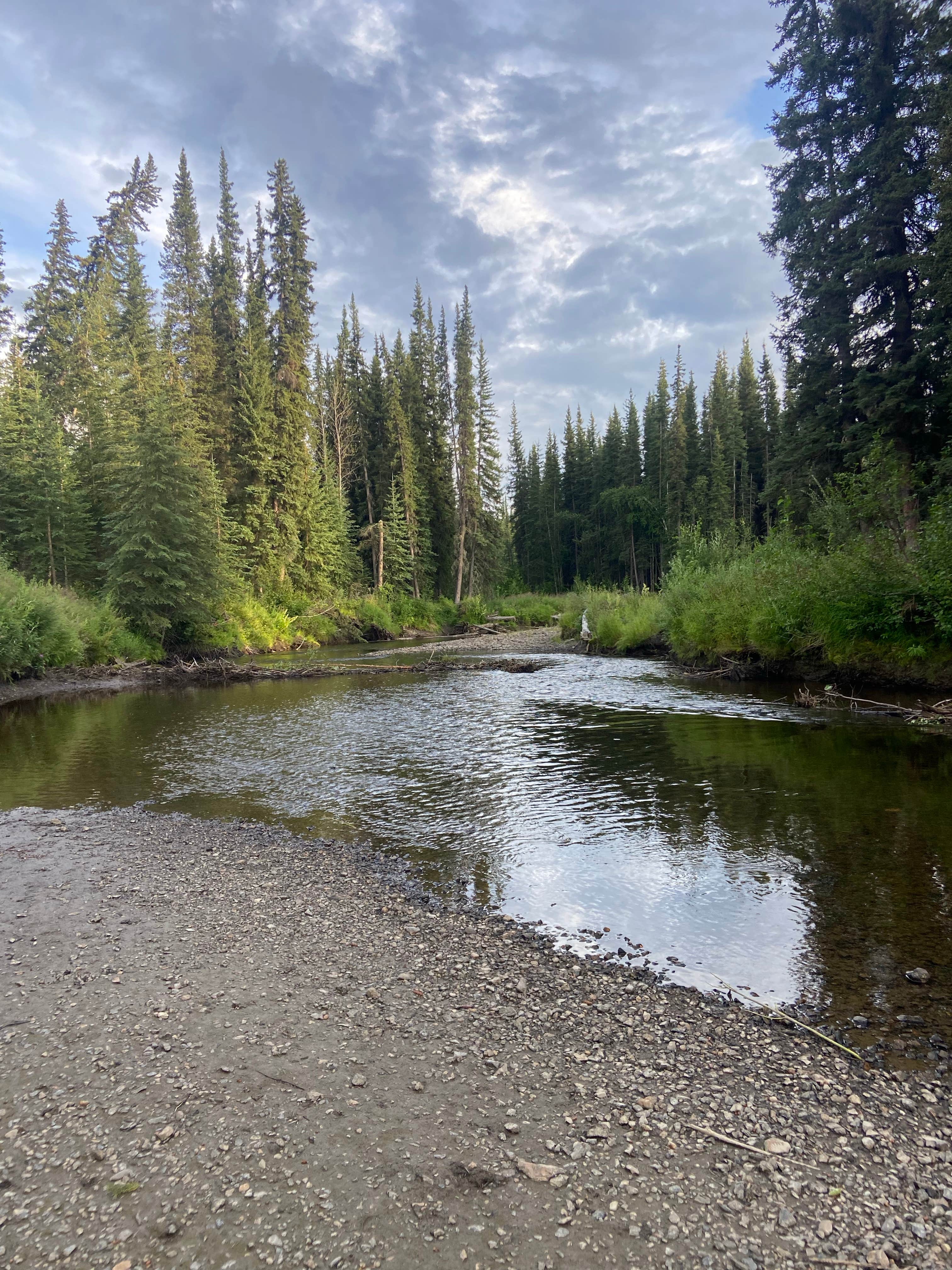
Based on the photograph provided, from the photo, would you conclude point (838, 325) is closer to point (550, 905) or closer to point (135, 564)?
point (550, 905)

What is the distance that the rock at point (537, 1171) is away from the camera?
2.73 m

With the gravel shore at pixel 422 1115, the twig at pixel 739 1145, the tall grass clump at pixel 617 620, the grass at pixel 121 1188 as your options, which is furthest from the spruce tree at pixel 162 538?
the twig at pixel 739 1145

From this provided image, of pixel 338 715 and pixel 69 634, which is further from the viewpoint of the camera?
pixel 69 634

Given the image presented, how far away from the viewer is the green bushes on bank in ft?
64.6

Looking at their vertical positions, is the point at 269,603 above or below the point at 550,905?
above

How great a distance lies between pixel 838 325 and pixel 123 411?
105 feet

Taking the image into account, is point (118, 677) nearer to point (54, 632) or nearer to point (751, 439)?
point (54, 632)

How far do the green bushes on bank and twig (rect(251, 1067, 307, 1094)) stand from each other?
20.1 meters

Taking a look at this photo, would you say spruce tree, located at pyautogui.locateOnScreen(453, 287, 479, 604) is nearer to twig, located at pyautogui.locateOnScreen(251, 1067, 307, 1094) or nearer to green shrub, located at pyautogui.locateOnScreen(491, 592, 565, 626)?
green shrub, located at pyautogui.locateOnScreen(491, 592, 565, 626)

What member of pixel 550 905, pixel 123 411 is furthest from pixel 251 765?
pixel 123 411

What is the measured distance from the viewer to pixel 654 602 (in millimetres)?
26391

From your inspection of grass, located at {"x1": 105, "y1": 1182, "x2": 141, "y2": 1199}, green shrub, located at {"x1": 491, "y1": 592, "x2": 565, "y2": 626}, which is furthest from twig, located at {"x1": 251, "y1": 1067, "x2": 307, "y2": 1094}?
green shrub, located at {"x1": 491, "y1": 592, "x2": 565, "y2": 626}

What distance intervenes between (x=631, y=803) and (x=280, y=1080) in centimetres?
607

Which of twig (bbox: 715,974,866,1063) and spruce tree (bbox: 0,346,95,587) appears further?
spruce tree (bbox: 0,346,95,587)
